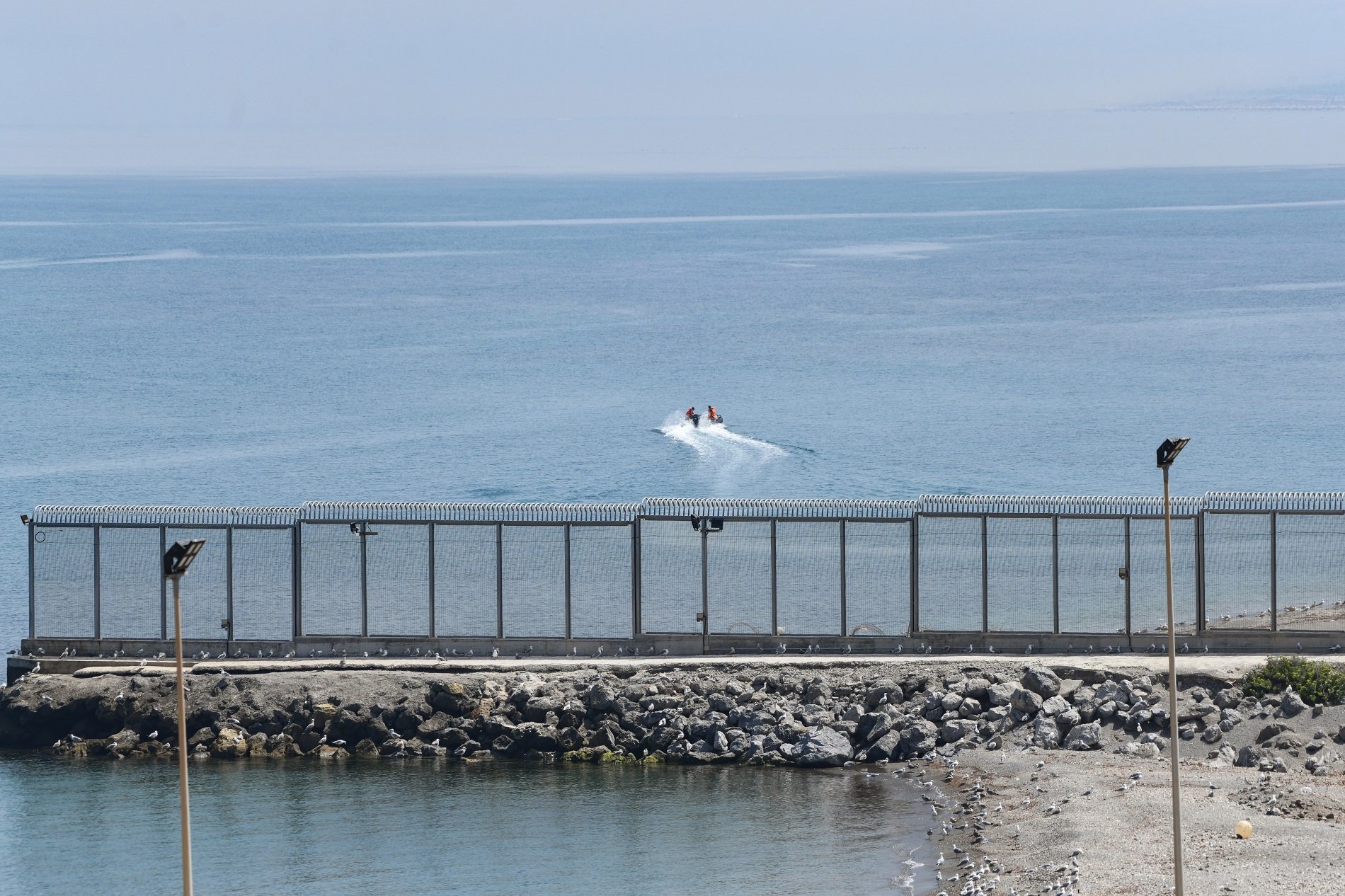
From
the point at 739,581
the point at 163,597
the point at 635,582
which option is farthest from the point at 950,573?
the point at 163,597

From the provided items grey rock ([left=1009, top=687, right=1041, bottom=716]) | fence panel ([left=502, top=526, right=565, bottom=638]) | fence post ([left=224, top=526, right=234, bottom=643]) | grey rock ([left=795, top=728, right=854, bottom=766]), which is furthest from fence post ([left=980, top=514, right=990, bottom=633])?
fence post ([left=224, top=526, right=234, bottom=643])

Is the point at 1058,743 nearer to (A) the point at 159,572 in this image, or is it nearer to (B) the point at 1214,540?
(B) the point at 1214,540

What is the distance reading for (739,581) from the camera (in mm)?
30125

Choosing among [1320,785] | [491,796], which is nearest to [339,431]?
[491,796]

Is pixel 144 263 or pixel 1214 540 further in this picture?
pixel 144 263

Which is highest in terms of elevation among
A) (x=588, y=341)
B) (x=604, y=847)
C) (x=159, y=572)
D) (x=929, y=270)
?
(x=929, y=270)

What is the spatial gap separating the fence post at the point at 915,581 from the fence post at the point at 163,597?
1284 cm

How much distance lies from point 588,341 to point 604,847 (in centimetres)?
8279

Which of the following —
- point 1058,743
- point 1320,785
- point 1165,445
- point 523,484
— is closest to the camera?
point 1165,445

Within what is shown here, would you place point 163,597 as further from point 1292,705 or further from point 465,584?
point 1292,705

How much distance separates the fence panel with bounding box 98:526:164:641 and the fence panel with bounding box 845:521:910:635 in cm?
1199

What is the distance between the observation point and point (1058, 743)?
26.7m

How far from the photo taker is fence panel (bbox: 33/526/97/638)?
3094cm

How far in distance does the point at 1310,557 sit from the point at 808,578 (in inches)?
326
